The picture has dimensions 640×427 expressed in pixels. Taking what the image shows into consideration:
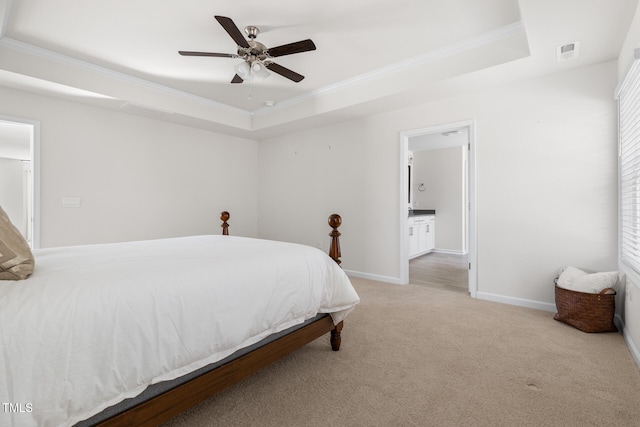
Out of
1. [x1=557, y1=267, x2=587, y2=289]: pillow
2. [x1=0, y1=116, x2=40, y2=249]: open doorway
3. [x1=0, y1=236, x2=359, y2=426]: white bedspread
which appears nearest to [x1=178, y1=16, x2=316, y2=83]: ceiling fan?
[x1=0, y1=236, x2=359, y2=426]: white bedspread

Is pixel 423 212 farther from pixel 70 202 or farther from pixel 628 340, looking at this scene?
pixel 70 202

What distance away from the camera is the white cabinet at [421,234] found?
5.84 meters

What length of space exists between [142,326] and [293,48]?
219 centimetres

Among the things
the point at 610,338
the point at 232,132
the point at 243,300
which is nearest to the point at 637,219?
the point at 610,338

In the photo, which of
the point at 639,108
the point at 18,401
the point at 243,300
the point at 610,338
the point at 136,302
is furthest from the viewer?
the point at 610,338

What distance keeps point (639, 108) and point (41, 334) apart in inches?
131

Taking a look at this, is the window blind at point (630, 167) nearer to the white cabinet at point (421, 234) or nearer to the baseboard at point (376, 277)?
the baseboard at point (376, 277)

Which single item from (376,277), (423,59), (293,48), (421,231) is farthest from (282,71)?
(421,231)

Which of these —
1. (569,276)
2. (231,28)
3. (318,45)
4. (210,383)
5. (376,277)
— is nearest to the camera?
(210,383)

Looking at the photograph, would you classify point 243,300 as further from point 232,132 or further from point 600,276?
point 232,132

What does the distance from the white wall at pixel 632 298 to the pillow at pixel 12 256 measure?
3349mm


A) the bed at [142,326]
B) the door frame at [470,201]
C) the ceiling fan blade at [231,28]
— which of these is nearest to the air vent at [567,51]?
the door frame at [470,201]

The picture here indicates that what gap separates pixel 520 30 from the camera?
2.64 m

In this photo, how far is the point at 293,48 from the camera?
2.42 meters
